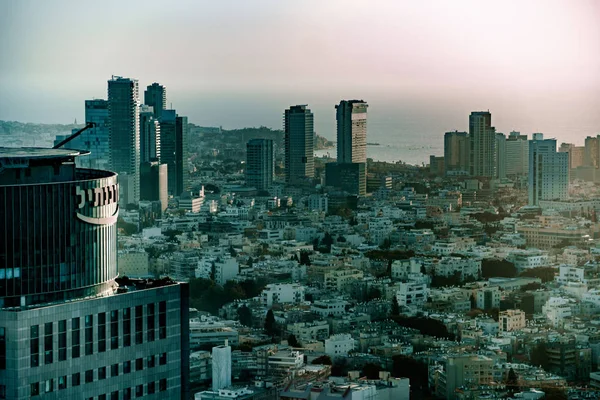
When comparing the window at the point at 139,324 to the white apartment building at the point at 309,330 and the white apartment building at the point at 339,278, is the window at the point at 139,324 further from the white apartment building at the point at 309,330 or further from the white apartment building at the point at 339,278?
the white apartment building at the point at 339,278

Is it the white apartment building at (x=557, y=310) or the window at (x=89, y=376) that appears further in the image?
the white apartment building at (x=557, y=310)

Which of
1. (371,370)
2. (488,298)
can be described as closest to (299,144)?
(488,298)

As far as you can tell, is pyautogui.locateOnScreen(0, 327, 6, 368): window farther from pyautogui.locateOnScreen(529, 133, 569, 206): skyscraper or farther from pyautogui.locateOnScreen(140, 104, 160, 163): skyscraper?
pyautogui.locateOnScreen(140, 104, 160, 163): skyscraper

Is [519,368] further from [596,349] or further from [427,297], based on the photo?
[427,297]

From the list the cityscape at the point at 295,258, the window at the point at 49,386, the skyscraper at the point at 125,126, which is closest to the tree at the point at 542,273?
the cityscape at the point at 295,258

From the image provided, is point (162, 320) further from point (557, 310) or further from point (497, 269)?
point (497, 269)

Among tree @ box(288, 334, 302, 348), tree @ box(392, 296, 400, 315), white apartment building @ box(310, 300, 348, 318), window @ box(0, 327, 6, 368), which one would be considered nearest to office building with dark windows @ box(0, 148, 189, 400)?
window @ box(0, 327, 6, 368)
